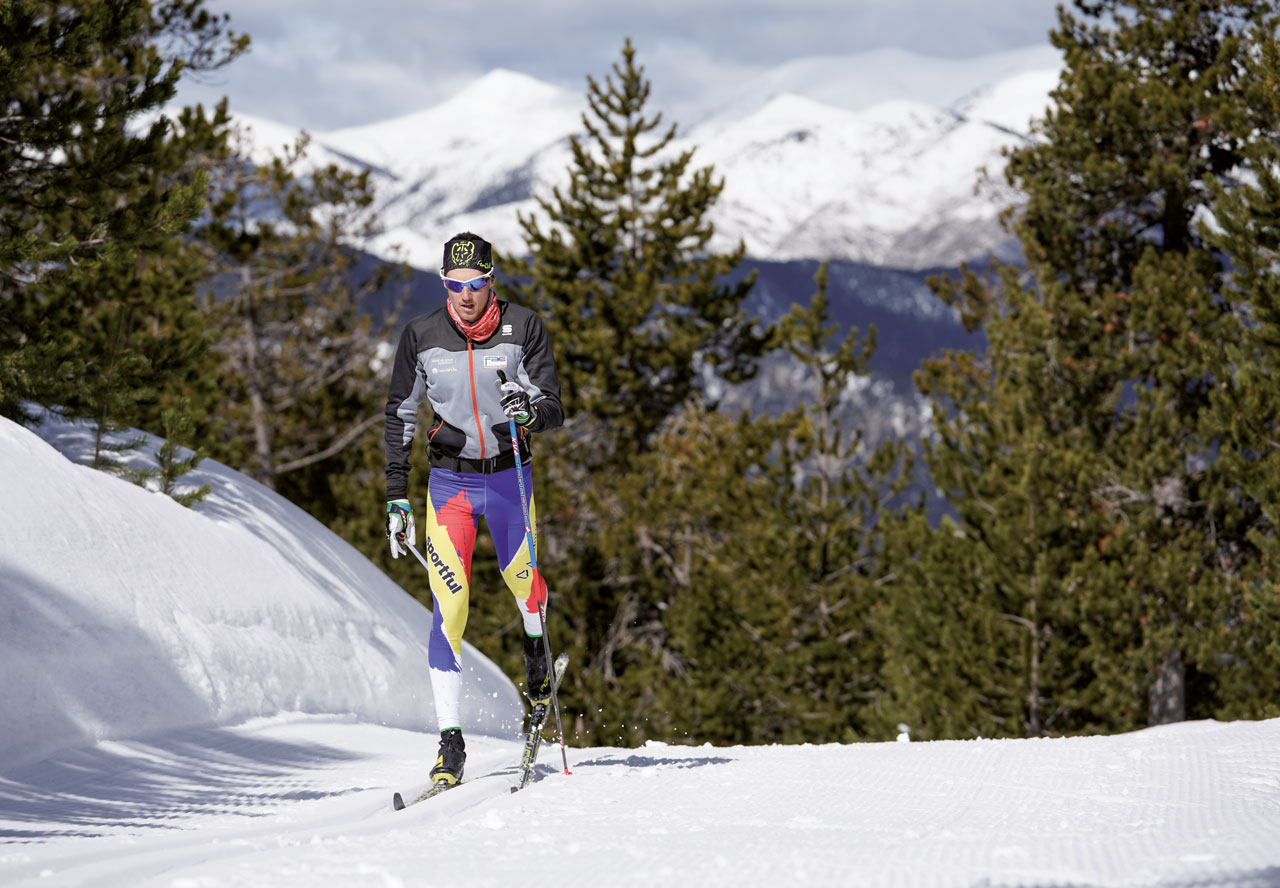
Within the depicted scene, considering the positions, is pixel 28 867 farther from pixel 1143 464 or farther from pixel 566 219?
pixel 566 219

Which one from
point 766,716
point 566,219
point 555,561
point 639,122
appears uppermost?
point 639,122

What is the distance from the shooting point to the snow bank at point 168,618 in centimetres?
580

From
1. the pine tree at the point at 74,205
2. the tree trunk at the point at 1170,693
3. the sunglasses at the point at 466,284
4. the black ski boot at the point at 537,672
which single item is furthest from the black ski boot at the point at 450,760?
the tree trunk at the point at 1170,693

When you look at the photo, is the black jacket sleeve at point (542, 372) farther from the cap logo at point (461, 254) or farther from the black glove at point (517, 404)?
the cap logo at point (461, 254)

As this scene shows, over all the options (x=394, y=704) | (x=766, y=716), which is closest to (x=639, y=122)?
(x=766, y=716)

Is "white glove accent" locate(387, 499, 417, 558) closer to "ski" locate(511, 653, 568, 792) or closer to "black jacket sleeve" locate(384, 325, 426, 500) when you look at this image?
"black jacket sleeve" locate(384, 325, 426, 500)

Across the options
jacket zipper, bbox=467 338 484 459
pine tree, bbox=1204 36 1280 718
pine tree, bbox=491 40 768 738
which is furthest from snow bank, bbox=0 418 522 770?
pine tree, bbox=491 40 768 738

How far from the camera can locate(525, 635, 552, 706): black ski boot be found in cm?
559

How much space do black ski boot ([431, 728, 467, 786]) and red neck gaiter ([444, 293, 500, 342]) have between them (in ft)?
5.44

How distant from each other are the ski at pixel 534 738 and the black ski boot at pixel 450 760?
0.82 ft

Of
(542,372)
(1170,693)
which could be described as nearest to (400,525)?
(542,372)

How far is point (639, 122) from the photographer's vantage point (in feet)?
99.7

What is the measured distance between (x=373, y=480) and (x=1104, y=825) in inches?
896

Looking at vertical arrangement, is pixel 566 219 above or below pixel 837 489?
above
